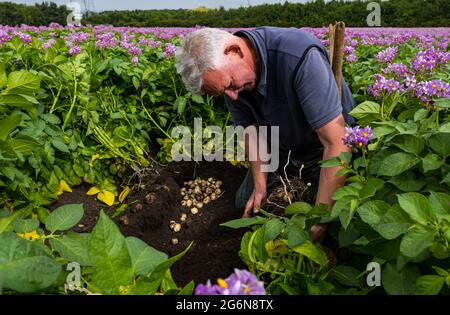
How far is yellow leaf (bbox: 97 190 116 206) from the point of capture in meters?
3.25

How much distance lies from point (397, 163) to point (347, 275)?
364 mm

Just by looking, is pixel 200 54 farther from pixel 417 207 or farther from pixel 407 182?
pixel 417 207

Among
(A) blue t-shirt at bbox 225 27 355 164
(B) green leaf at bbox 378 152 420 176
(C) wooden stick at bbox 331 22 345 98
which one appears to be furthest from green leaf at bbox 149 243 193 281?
(C) wooden stick at bbox 331 22 345 98

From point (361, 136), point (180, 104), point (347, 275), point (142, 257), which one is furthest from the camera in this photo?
point (180, 104)

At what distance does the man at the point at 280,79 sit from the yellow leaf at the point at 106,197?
126cm

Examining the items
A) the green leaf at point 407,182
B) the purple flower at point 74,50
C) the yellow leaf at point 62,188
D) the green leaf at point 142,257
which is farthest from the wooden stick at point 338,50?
the purple flower at point 74,50

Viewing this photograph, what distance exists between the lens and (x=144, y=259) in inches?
40.8

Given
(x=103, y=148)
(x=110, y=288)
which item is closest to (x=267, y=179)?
(x=103, y=148)

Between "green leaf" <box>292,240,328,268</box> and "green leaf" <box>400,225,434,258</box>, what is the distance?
0.42 meters

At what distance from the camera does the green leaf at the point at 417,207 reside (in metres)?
1.14

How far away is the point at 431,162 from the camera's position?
140cm

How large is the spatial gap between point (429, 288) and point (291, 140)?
156 cm

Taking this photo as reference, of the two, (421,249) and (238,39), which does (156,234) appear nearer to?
(238,39)

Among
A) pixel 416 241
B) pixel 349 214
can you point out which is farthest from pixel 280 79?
pixel 416 241
